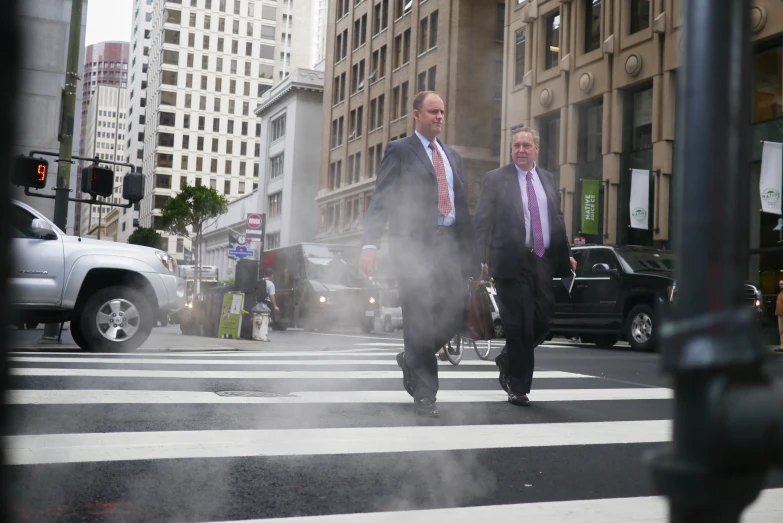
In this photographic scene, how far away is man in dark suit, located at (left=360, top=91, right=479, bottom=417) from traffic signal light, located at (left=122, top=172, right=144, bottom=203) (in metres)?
7.18

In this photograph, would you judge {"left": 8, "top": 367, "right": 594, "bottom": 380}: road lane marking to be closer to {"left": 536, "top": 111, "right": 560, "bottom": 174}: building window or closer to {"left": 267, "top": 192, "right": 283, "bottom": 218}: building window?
{"left": 267, "top": 192, "right": 283, "bottom": 218}: building window

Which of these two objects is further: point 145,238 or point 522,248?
point 145,238

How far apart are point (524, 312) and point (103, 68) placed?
3.78 m

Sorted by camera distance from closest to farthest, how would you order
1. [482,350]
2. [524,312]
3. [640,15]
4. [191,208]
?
[524,312]
[482,350]
[640,15]
[191,208]

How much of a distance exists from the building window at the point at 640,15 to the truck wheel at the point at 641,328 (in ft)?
33.6

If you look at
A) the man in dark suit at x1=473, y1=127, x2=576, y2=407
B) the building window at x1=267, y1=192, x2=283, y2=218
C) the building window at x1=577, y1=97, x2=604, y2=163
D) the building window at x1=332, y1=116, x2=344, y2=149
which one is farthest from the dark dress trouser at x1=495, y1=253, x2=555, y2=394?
the building window at x1=577, y1=97, x2=604, y2=163

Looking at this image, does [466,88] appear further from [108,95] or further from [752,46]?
[752,46]

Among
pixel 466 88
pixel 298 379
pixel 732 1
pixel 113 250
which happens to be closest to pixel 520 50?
pixel 466 88

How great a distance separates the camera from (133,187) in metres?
11.0

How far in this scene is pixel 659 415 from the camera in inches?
193

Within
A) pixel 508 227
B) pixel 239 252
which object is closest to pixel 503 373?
pixel 508 227

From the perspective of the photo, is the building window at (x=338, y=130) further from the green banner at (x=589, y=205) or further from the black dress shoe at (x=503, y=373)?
the green banner at (x=589, y=205)

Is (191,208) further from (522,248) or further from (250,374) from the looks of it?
(522,248)

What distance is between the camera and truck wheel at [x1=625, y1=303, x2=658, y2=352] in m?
12.5
